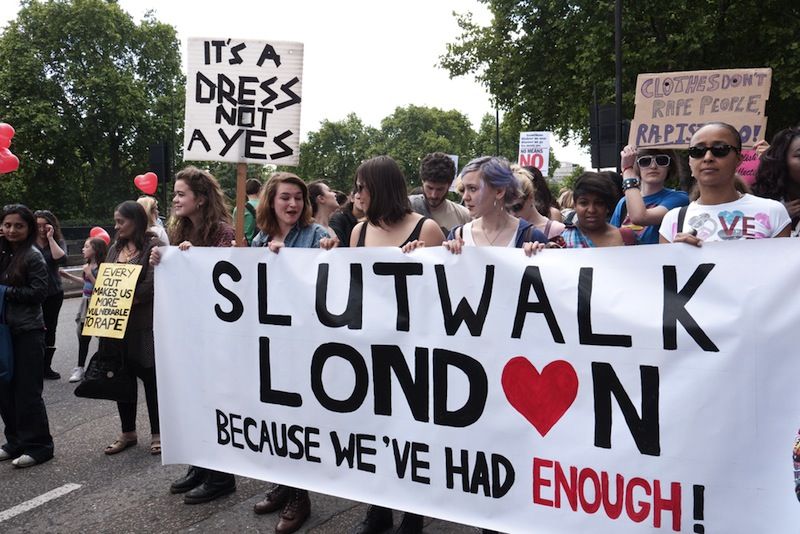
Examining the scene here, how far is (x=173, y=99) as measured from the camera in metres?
39.1

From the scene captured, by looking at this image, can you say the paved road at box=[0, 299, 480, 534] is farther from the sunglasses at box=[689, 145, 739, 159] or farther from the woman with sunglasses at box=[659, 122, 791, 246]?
the sunglasses at box=[689, 145, 739, 159]

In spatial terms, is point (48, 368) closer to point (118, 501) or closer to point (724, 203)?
point (118, 501)

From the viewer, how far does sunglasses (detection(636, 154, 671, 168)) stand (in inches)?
168

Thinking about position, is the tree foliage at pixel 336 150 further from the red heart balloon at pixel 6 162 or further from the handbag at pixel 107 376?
the handbag at pixel 107 376

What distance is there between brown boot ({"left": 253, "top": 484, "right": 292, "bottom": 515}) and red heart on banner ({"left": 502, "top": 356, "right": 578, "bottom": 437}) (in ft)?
4.90

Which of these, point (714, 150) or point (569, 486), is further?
point (714, 150)

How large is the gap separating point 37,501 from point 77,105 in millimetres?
36472

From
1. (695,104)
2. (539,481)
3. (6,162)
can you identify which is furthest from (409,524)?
(6,162)

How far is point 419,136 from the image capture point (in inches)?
2655

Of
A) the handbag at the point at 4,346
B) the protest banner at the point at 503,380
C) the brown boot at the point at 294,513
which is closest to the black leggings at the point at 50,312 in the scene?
the handbag at the point at 4,346

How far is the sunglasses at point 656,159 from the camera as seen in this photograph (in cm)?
426

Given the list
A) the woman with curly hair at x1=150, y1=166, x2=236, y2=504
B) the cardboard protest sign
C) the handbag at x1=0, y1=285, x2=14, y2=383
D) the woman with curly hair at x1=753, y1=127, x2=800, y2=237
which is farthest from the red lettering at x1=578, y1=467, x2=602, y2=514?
the handbag at x1=0, y1=285, x2=14, y2=383

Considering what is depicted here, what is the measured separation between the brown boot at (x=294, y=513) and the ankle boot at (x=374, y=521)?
305 millimetres

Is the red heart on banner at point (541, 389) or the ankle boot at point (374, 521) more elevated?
the red heart on banner at point (541, 389)
